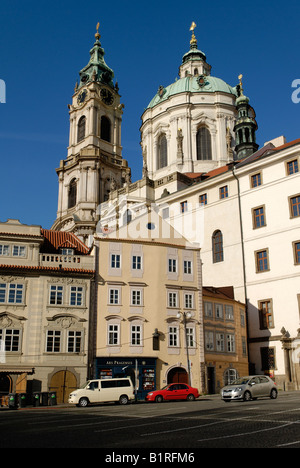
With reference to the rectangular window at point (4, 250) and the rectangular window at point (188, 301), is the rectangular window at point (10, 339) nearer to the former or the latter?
the rectangular window at point (4, 250)

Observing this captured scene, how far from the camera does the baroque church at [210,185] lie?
154 ft

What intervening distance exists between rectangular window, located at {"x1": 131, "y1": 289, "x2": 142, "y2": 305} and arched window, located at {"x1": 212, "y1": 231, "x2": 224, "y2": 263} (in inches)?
688

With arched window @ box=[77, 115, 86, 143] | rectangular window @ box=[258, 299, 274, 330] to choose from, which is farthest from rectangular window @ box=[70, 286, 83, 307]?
arched window @ box=[77, 115, 86, 143]

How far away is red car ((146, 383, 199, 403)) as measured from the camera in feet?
99.5

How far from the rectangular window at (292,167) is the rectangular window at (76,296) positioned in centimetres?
2526

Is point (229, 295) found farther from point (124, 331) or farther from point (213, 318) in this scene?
point (124, 331)

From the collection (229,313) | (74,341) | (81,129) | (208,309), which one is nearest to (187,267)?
(208,309)

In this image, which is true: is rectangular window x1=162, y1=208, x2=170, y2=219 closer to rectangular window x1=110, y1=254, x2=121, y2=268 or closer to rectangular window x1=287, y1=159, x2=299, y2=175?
rectangular window x1=287, y1=159, x2=299, y2=175

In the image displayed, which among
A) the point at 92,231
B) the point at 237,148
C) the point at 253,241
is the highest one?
the point at 237,148

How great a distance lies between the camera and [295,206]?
47719mm

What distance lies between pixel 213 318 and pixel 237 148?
36374 millimetres

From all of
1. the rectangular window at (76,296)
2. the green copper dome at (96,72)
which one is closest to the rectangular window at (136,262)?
the rectangular window at (76,296)
